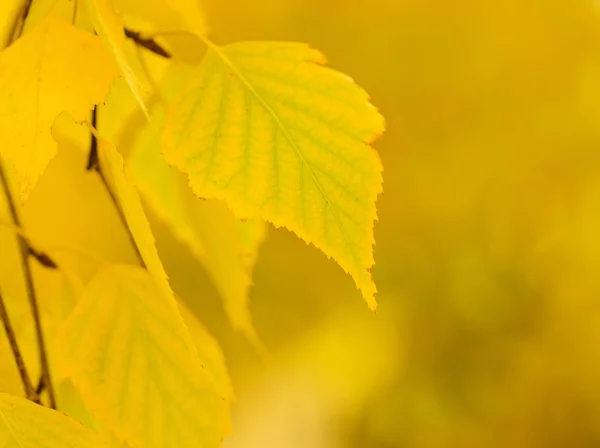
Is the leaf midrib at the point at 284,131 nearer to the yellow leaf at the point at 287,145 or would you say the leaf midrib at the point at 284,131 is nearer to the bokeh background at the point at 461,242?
the yellow leaf at the point at 287,145

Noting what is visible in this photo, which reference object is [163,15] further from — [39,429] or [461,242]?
[461,242]

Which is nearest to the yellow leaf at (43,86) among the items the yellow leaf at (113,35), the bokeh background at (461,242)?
the yellow leaf at (113,35)

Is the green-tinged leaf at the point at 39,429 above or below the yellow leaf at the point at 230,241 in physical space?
below

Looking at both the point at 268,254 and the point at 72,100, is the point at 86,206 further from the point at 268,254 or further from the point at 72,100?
the point at 72,100

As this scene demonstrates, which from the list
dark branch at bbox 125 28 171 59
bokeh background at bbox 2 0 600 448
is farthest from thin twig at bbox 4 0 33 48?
bokeh background at bbox 2 0 600 448

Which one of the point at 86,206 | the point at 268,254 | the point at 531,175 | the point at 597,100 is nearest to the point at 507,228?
the point at 531,175

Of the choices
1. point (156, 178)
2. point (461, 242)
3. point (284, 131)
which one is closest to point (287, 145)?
point (284, 131)
